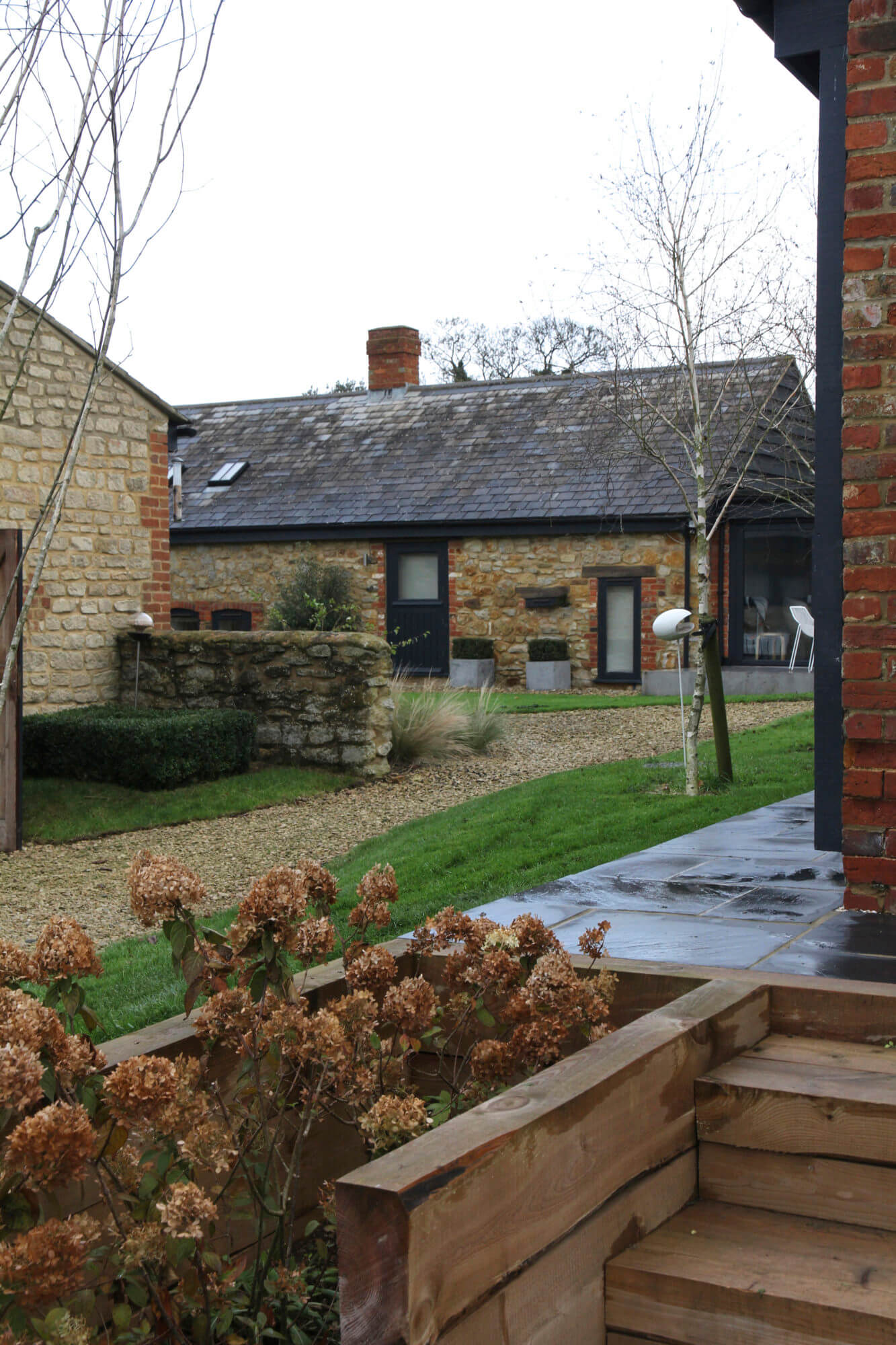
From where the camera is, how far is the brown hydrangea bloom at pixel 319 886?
259 cm

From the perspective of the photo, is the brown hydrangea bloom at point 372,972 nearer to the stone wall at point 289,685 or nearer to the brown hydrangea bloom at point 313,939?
the brown hydrangea bloom at point 313,939

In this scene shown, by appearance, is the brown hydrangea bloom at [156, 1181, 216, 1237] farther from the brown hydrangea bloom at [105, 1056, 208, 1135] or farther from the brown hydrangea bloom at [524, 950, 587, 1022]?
the brown hydrangea bloom at [524, 950, 587, 1022]

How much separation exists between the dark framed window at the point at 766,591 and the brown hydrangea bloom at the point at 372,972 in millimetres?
16307

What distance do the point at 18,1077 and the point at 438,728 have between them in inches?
426

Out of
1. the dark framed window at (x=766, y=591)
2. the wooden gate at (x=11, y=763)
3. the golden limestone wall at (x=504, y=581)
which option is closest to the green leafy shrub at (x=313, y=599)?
the golden limestone wall at (x=504, y=581)

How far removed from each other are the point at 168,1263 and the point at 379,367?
22716mm

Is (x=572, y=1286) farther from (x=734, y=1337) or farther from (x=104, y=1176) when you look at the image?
(x=104, y=1176)

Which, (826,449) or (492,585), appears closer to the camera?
(826,449)

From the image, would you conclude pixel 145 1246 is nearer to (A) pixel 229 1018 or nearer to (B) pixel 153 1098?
(B) pixel 153 1098

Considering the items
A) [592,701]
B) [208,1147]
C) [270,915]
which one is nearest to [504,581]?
[592,701]

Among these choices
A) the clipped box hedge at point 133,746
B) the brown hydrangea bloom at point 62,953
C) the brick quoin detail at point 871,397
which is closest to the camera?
the brown hydrangea bloom at point 62,953

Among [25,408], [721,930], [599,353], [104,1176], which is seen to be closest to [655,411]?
[599,353]

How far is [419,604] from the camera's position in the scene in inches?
802

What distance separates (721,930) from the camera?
3545 millimetres
